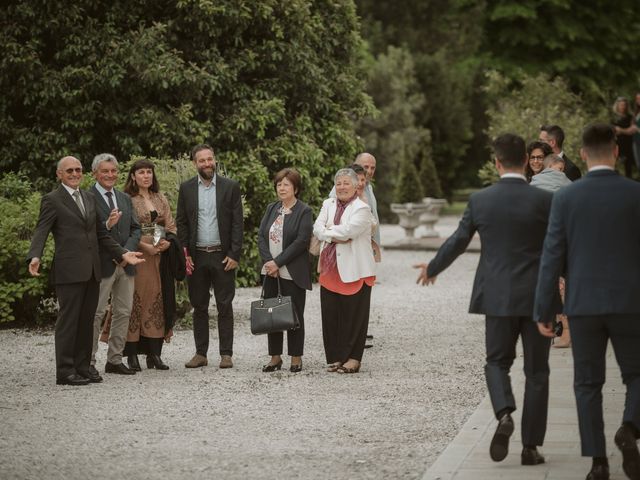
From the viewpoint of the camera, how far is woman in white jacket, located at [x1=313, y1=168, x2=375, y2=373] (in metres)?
10.8

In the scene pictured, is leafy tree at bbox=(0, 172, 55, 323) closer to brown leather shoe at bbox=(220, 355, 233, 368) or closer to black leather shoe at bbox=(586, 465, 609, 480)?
brown leather shoe at bbox=(220, 355, 233, 368)

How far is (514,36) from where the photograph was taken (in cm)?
4006

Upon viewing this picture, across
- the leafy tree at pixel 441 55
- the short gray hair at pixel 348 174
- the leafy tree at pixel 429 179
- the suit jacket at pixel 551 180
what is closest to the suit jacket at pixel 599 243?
the suit jacket at pixel 551 180

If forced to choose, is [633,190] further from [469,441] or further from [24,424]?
[24,424]

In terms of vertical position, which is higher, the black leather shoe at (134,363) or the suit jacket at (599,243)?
the suit jacket at (599,243)

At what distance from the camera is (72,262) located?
9.98 m

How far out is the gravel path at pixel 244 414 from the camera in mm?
7301

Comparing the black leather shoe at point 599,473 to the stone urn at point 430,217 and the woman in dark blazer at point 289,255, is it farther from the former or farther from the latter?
the stone urn at point 430,217

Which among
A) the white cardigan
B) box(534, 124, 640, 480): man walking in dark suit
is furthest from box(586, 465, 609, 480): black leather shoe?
the white cardigan

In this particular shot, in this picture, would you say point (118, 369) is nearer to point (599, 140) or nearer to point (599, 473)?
Answer: point (599, 473)

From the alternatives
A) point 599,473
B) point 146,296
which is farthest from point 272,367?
point 599,473

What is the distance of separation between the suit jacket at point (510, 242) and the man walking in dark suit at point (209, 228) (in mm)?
4177

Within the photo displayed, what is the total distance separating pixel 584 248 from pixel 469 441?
182 centimetres

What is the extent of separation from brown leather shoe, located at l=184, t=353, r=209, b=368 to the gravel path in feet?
0.40
